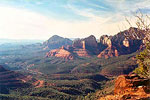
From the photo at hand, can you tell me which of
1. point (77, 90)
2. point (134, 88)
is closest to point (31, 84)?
point (77, 90)

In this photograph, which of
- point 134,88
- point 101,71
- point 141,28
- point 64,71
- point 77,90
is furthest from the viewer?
point 64,71

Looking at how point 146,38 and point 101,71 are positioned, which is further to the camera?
point 101,71

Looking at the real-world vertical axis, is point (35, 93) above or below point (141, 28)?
below

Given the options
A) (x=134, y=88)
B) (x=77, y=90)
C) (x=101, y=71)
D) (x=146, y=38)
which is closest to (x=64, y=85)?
(x=77, y=90)

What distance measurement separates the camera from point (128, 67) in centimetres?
16500

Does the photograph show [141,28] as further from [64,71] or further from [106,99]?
[64,71]

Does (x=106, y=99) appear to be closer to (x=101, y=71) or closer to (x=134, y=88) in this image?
(x=134, y=88)

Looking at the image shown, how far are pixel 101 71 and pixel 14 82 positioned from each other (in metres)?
90.4

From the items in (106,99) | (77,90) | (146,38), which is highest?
(146,38)

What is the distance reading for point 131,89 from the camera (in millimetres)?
30156

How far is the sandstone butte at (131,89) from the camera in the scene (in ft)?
85.0

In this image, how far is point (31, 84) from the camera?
124 metres

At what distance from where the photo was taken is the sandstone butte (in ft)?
85.0

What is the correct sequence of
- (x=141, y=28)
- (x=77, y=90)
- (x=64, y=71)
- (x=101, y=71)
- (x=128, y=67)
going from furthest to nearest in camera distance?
1. (x=64, y=71)
2. (x=101, y=71)
3. (x=128, y=67)
4. (x=77, y=90)
5. (x=141, y=28)
